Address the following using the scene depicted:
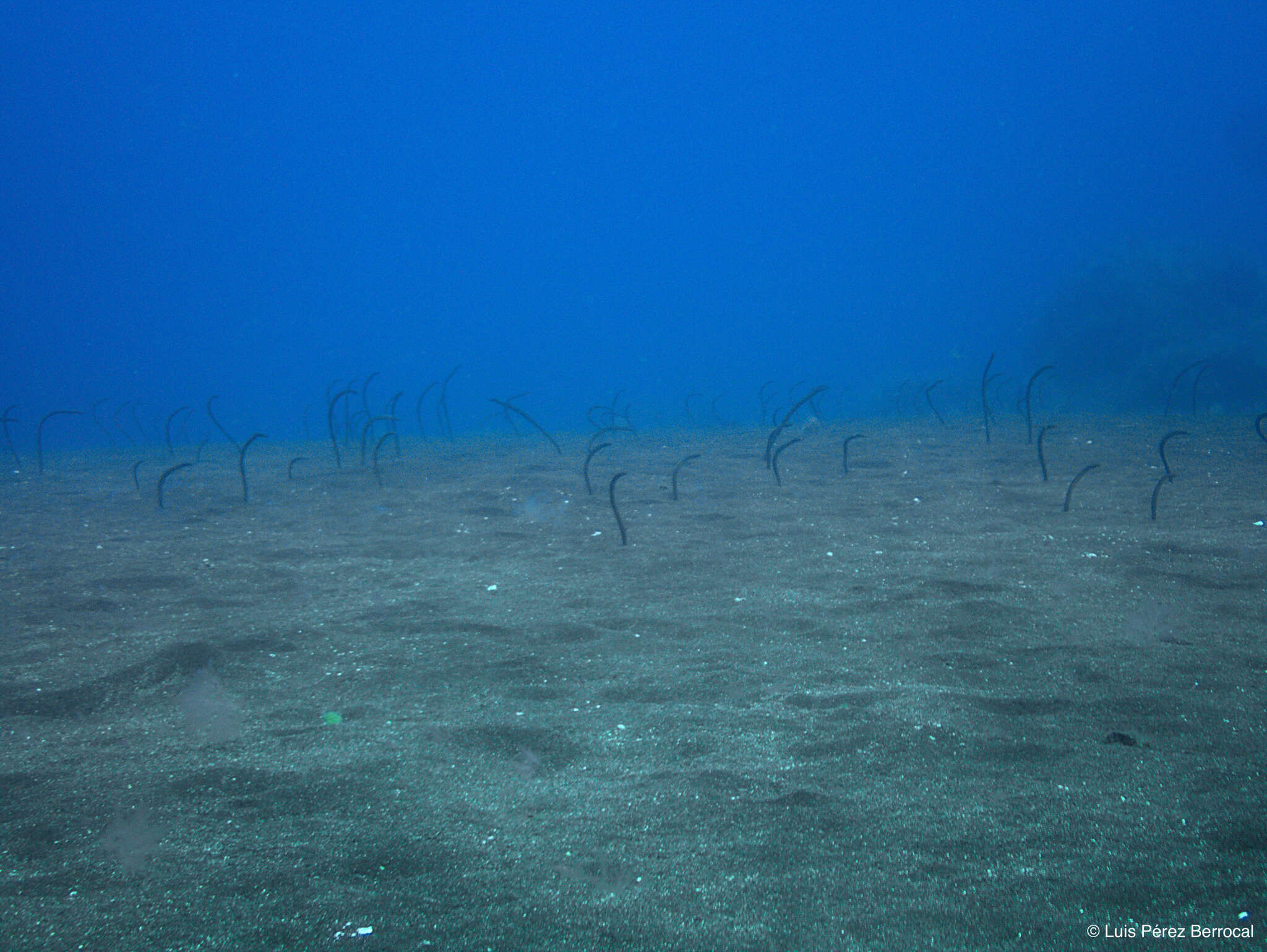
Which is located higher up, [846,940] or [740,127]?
[740,127]

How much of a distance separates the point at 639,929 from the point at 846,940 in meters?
0.50

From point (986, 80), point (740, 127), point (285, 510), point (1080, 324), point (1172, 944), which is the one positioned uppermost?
point (740, 127)

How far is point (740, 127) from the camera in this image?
19038cm

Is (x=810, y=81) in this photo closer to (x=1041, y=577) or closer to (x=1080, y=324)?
(x=1080, y=324)

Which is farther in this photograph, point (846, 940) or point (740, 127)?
point (740, 127)

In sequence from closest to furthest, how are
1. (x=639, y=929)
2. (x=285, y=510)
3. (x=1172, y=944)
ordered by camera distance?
(x=1172, y=944), (x=639, y=929), (x=285, y=510)

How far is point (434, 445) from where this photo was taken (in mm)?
14359

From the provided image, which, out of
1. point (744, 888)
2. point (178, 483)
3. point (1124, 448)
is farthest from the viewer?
point (178, 483)

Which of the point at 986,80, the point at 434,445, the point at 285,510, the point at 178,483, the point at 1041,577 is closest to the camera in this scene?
the point at 1041,577

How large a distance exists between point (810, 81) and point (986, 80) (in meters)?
53.3

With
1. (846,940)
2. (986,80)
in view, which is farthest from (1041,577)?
(986,80)

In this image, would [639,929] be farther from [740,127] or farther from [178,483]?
[740,127]

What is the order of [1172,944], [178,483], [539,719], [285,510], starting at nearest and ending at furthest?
[1172,944] < [539,719] < [285,510] < [178,483]

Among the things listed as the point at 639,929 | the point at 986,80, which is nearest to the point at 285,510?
the point at 639,929
